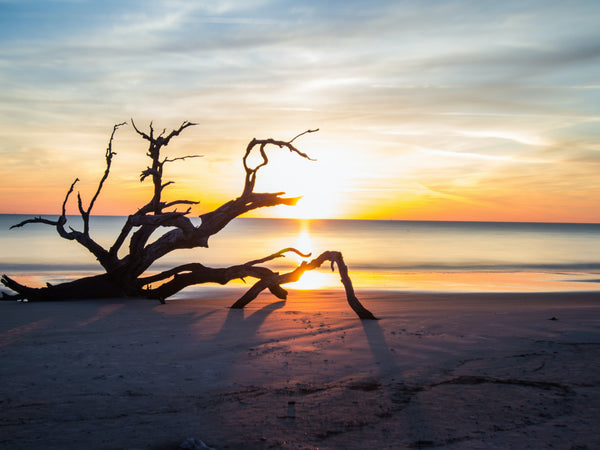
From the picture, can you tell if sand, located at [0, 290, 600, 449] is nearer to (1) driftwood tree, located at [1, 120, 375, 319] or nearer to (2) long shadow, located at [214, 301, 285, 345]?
(2) long shadow, located at [214, 301, 285, 345]

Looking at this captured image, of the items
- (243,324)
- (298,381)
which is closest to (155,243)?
(243,324)

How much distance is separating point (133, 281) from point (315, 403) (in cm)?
858

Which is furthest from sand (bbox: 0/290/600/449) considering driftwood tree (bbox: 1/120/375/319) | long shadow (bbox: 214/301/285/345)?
driftwood tree (bbox: 1/120/375/319)

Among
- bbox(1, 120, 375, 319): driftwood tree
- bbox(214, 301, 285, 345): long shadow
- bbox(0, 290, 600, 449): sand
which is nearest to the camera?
bbox(0, 290, 600, 449): sand

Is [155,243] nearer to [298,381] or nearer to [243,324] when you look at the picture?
[243,324]

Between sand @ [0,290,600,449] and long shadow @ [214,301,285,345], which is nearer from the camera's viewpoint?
sand @ [0,290,600,449]

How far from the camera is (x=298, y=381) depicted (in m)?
5.29

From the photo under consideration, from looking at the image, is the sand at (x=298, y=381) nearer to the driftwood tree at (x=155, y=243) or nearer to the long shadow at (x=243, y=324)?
the long shadow at (x=243, y=324)

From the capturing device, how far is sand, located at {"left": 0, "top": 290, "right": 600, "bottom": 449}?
13.0 ft

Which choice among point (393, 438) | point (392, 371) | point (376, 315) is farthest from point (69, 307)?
point (393, 438)

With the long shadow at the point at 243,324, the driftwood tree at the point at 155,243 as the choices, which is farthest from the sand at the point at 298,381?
the driftwood tree at the point at 155,243

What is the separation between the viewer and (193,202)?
11914 mm

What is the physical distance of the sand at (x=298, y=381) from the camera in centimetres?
396

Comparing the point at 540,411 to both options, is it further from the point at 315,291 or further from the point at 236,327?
the point at 315,291
